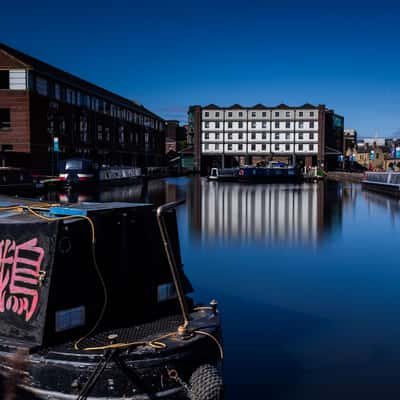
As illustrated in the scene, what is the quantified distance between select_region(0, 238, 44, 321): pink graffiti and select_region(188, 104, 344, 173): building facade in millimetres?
82254

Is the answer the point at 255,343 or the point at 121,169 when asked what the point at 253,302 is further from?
the point at 121,169

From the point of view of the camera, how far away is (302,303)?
30.4 feet

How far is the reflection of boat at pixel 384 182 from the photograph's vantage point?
131ft

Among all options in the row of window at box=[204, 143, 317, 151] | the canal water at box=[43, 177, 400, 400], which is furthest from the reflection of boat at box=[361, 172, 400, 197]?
the row of window at box=[204, 143, 317, 151]

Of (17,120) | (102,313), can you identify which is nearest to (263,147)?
(17,120)

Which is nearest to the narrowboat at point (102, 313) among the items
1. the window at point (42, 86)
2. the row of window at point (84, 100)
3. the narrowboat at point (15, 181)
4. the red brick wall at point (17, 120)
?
the narrowboat at point (15, 181)

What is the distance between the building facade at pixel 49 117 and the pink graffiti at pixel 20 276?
117 ft

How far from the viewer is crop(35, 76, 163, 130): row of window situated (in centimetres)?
4512

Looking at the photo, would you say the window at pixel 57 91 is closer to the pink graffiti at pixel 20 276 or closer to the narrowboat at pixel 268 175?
the narrowboat at pixel 268 175

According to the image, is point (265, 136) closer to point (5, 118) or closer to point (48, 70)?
point (48, 70)

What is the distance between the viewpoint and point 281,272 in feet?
38.4

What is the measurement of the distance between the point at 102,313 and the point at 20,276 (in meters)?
0.89

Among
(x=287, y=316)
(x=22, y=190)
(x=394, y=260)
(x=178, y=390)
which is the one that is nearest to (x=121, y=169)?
(x=22, y=190)

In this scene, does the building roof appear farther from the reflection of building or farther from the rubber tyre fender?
the rubber tyre fender
